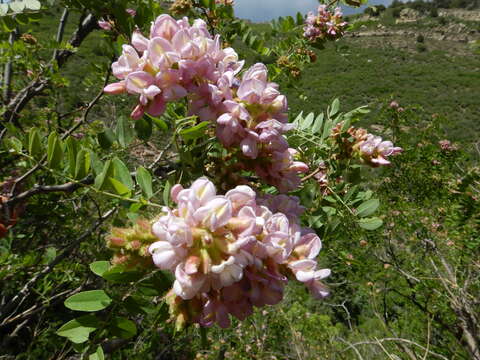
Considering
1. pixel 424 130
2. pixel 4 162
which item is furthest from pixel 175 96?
pixel 424 130

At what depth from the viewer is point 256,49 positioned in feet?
7.32

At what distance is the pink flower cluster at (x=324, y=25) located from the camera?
232cm

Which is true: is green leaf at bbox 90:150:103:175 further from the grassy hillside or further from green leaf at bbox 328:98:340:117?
the grassy hillside

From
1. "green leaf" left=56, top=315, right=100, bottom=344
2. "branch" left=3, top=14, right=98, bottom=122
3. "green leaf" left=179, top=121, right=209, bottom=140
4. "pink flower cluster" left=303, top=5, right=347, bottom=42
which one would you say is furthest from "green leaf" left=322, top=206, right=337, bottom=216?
"branch" left=3, top=14, right=98, bottom=122

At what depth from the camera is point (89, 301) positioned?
821mm

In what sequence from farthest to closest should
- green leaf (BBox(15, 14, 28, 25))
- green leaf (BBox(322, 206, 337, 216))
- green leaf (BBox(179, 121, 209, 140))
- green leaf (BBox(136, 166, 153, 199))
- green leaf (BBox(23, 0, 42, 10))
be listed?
green leaf (BBox(15, 14, 28, 25)), green leaf (BBox(23, 0, 42, 10)), green leaf (BBox(322, 206, 337, 216)), green leaf (BBox(136, 166, 153, 199)), green leaf (BBox(179, 121, 209, 140))

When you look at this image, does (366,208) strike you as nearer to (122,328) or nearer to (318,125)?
(318,125)

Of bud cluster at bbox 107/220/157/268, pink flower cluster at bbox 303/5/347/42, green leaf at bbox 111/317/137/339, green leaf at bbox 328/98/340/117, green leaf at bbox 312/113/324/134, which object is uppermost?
pink flower cluster at bbox 303/5/347/42

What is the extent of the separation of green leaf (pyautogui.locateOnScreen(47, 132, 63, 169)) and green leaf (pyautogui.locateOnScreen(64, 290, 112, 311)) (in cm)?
38

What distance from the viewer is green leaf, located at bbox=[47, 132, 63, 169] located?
91cm

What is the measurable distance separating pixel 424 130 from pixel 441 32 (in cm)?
4580

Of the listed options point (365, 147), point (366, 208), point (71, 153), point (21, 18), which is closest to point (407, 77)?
point (366, 208)

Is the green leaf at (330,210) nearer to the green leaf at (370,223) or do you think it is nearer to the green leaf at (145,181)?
the green leaf at (370,223)

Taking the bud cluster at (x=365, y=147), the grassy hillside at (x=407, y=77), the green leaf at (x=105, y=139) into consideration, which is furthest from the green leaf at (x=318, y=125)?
the grassy hillside at (x=407, y=77)
